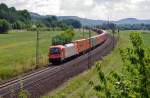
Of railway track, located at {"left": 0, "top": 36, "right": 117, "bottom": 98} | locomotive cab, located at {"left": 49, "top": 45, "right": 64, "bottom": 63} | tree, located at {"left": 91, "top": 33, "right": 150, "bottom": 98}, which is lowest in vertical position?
railway track, located at {"left": 0, "top": 36, "right": 117, "bottom": 98}

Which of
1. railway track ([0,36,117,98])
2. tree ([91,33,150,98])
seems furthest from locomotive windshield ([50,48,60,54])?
tree ([91,33,150,98])

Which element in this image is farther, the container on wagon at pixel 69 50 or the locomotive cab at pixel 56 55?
the container on wagon at pixel 69 50

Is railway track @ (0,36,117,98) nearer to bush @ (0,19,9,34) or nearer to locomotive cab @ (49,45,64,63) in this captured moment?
locomotive cab @ (49,45,64,63)

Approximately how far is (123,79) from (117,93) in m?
0.64

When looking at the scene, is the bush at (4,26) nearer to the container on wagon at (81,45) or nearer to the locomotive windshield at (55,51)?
the container on wagon at (81,45)

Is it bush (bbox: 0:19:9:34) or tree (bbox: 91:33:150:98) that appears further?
bush (bbox: 0:19:9:34)

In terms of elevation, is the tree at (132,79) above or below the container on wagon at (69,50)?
above

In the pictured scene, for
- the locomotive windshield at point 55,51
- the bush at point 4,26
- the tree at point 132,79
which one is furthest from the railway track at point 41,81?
the bush at point 4,26

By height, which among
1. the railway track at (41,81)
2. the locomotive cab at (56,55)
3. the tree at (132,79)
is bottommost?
the railway track at (41,81)

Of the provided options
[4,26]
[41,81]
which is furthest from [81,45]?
[4,26]

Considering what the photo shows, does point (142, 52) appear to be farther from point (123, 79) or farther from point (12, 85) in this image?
point (12, 85)

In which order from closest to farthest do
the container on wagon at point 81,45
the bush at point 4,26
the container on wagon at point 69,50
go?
1. the container on wagon at point 69,50
2. the container on wagon at point 81,45
3. the bush at point 4,26

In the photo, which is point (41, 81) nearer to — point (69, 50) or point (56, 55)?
point (56, 55)

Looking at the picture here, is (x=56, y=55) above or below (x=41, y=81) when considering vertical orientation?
above
